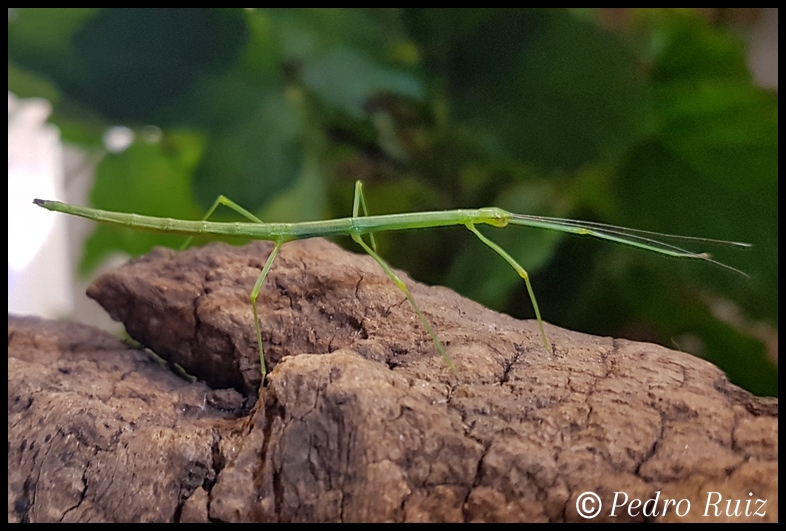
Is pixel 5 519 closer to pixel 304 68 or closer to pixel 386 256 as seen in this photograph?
pixel 386 256

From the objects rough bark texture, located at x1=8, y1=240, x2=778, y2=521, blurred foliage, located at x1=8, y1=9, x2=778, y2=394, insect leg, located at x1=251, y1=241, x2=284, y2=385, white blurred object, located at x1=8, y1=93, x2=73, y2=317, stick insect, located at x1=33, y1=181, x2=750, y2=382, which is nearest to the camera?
rough bark texture, located at x1=8, y1=240, x2=778, y2=521

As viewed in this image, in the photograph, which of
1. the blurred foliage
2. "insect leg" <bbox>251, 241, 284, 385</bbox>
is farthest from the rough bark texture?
the blurred foliage

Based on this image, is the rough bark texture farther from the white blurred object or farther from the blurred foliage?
the white blurred object

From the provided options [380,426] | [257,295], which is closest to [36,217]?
[257,295]

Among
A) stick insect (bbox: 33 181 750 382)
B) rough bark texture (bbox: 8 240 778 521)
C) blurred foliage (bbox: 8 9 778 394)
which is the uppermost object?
blurred foliage (bbox: 8 9 778 394)
